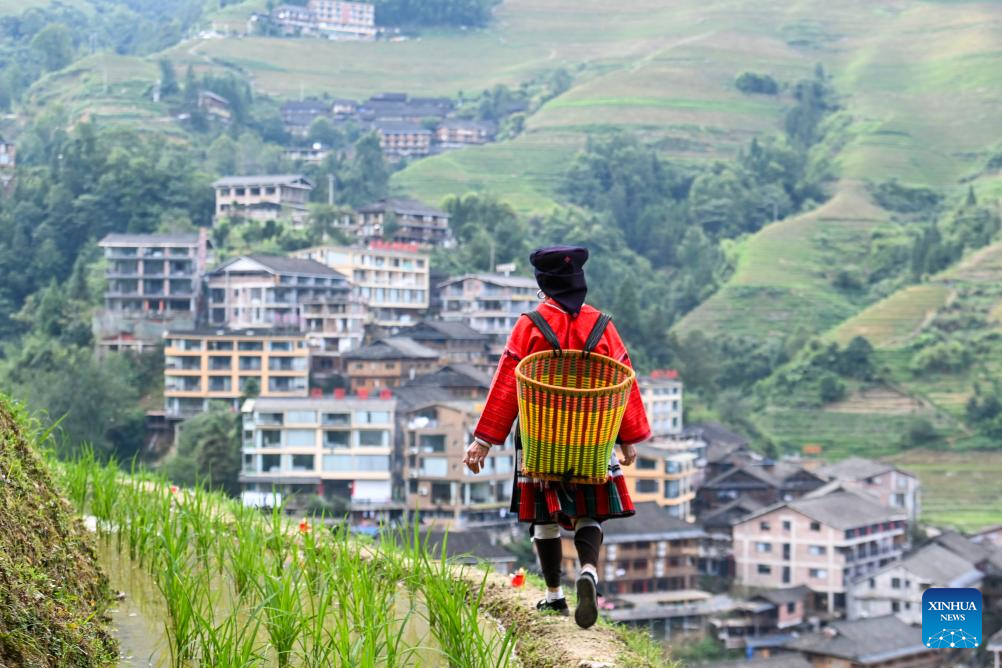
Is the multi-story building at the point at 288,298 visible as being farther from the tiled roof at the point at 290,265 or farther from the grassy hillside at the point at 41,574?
the grassy hillside at the point at 41,574

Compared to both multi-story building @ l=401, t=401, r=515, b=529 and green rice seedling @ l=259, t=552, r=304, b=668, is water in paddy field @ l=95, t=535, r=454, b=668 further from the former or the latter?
multi-story building @ l=401, t=401, r=515, b=529

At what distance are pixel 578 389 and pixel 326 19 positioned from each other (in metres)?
111

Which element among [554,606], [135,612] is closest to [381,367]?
[135,612]

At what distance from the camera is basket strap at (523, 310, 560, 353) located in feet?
12.9

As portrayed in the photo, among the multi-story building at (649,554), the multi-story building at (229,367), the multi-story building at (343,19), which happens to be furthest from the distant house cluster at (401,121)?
the multi-story building at (649,554)

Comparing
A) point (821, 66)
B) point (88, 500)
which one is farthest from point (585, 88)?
point (88, 500)

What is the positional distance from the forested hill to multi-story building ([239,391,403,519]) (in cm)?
585

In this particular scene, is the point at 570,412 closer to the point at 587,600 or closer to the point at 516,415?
the point at 516,415

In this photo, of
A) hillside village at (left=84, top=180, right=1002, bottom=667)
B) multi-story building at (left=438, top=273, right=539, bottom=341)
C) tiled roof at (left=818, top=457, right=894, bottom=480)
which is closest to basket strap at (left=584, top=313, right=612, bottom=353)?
hillside village at (left=84, top=180, right=1002, bottom=667)

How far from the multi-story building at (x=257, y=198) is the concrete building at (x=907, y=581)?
2930cm

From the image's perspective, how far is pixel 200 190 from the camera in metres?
54.4

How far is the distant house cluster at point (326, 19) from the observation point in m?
108

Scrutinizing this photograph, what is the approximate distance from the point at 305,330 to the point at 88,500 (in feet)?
124

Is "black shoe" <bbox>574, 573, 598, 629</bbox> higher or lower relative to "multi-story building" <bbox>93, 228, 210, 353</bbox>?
higher
